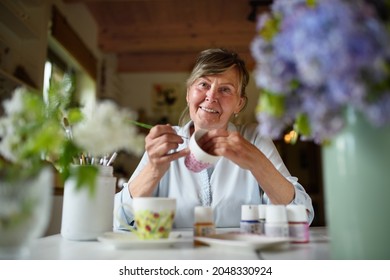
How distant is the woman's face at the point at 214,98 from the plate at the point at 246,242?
686 millimetres

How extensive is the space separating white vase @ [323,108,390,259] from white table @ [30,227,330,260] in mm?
108

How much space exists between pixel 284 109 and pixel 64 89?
40cm

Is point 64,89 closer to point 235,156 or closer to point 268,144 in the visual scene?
point 235,156

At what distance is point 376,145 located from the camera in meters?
0.45

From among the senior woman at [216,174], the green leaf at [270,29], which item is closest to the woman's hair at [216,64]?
the senior woman at [216,174]

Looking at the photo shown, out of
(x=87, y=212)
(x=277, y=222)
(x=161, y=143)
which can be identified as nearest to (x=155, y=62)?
(x=161, y=143)

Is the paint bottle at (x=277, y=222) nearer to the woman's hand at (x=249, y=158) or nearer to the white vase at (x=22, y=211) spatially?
the woman's hand at (x=249, y=158)

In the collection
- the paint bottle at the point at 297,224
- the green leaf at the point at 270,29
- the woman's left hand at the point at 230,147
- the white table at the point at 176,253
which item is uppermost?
the green leaf at the point at 270,29

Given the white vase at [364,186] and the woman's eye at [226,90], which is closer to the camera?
the white vase at [364,186]

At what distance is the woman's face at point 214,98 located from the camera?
4.24 ft

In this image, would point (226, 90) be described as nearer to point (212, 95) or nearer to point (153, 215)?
point (212, 95)

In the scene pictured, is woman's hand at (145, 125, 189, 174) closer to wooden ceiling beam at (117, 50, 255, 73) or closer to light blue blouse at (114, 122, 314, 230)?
light blue blouse at (114, 122, 314, 230)

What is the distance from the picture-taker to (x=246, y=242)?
0.58 m
